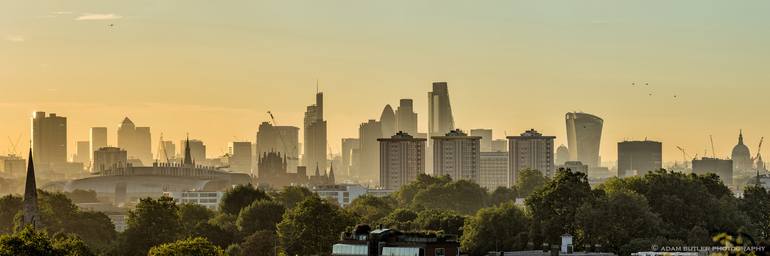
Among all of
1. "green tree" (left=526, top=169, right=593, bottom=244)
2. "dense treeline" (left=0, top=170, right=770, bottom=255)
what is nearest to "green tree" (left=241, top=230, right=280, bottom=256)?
"dense treeline" (left=0, top=170, right=770, bottom=255)

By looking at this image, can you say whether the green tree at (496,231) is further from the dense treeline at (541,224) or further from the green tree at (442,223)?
the green tree at (442,223)

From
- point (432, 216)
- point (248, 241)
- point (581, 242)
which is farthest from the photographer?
point (432, 216)

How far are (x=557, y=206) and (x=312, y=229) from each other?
20.3 meters

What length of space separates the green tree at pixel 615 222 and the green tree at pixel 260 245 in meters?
24.8

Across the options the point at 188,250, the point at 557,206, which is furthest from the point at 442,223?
the point at 188,250

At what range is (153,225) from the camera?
175500 mm

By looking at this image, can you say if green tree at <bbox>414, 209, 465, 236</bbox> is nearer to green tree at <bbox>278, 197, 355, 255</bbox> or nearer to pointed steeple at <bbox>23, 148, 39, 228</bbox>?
green tree at <bbox>278, 197, 355, 255</bbox>

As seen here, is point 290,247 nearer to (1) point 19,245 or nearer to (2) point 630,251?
(2) point 630,251

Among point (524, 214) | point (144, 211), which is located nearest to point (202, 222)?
point (144, 211)

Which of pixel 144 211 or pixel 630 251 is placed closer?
pixel 630 251

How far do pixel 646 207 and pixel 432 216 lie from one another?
24.8 meters

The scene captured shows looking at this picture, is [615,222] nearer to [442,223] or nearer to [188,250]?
[442,223]

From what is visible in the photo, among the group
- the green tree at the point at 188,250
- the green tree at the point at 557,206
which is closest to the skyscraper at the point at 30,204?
the green tree at the point at 557,206

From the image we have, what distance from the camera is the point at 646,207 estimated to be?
170000 millimetres
